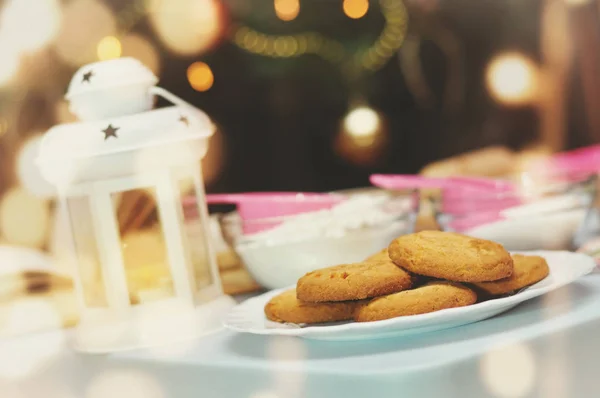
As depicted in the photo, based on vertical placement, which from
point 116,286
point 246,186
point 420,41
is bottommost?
point 246,186

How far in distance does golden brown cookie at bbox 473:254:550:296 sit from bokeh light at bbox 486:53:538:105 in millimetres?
1890

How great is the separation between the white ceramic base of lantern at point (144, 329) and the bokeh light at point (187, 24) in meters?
1.42

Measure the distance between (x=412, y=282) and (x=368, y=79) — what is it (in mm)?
2049

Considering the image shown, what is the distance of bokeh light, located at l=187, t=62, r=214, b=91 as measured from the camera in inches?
79.9

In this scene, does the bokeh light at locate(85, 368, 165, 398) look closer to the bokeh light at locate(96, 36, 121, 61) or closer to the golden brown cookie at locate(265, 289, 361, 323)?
the golden brown cookie at locate(265, 289, 361, 323)

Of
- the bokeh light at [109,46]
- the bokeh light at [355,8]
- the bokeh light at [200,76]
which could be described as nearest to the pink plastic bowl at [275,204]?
the bokeh light at [109,46]

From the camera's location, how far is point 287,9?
83.3 inches

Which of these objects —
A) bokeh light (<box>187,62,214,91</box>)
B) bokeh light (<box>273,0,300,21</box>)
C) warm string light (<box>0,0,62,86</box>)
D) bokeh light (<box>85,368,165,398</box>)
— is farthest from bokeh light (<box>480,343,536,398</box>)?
bokeh light (<box>273,0,300,21</box>)

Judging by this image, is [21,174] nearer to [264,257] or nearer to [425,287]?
[264,257]

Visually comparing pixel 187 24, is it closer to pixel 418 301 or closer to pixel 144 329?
pixel 144 329

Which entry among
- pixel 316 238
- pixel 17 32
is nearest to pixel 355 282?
pixel 316 238

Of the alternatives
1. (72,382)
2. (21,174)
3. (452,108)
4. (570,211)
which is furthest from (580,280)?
(452,108)

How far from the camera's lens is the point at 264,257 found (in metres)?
0.60

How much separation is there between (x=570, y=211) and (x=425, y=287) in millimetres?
293
